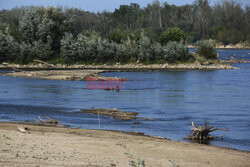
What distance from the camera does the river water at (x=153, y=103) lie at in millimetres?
30312

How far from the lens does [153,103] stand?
44844 mm

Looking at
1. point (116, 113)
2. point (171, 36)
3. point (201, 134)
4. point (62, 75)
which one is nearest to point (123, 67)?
point (171, 36)

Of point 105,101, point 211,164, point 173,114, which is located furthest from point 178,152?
point 105,101

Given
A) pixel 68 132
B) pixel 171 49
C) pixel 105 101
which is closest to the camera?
pixel 68 132

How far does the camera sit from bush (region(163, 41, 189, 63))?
92.2m

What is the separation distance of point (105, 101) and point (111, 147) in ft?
81.8

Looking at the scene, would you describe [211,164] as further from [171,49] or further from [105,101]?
[171,49]

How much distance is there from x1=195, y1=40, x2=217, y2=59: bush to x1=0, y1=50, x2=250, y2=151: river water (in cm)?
2512

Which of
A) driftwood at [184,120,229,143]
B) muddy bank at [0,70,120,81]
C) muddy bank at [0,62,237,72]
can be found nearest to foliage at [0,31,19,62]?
muddy bank at [0,62,237,72]

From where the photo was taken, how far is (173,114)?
3756 centimetres

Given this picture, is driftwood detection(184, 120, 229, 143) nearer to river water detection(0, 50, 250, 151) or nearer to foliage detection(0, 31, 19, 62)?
river water detection(0, 50, 250, 151)

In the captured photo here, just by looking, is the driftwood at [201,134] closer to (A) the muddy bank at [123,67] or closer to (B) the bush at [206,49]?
(A) the muddy bank at [123,67]

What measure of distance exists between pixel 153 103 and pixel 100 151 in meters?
25.6

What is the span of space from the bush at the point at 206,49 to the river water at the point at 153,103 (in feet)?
82.4
